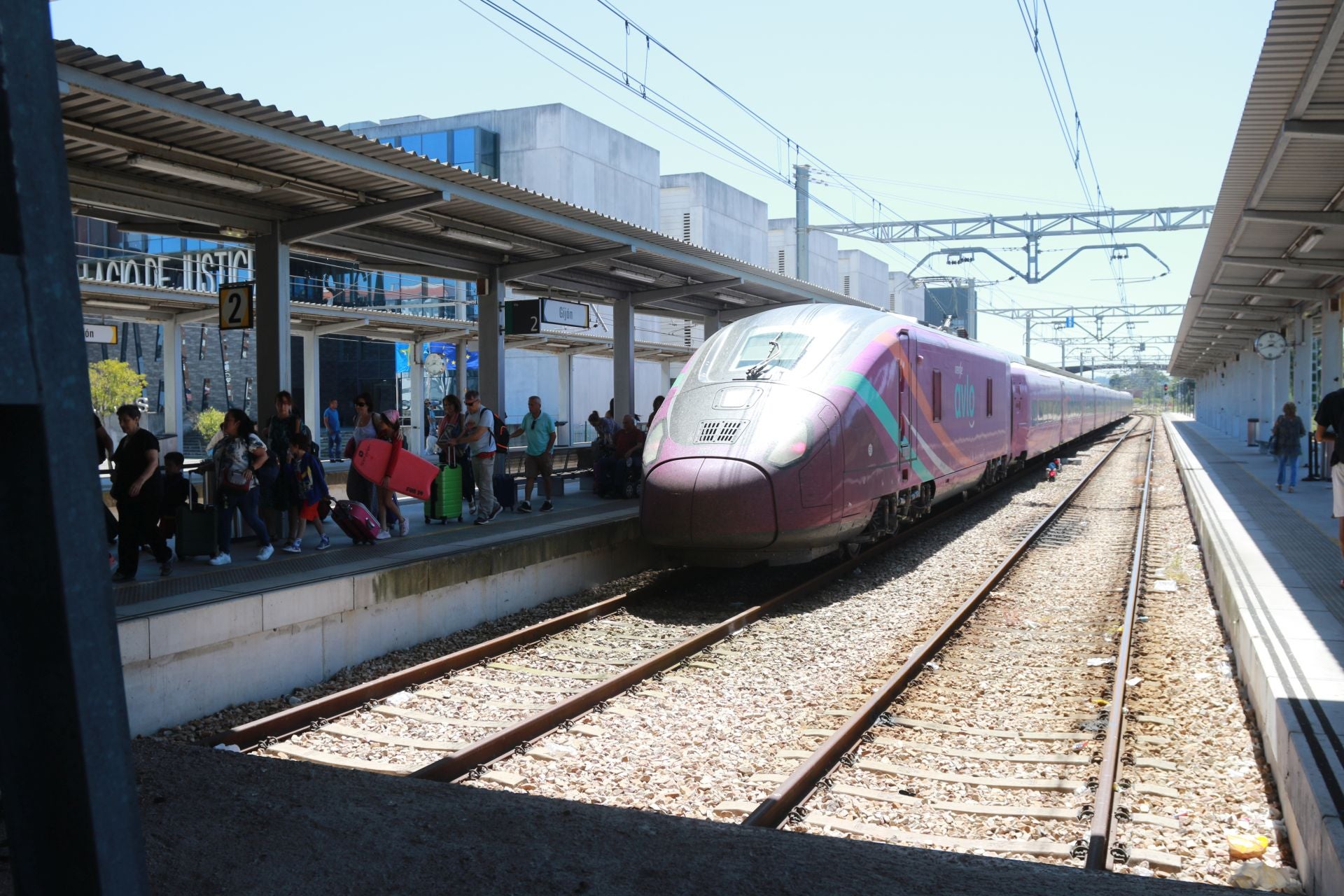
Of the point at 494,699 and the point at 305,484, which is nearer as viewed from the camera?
the point at 494,699

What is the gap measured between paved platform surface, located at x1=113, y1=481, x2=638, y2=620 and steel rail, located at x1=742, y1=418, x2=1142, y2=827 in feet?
12.8

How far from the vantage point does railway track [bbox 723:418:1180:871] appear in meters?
4.70

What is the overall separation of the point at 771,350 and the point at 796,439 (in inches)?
56.2

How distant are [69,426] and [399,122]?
40463 millimetres

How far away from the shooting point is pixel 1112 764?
5266mm

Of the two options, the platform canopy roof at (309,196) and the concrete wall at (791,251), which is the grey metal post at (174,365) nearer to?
the platform canopy roof at (309,196)

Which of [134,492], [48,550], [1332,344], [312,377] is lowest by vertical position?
[134,492]

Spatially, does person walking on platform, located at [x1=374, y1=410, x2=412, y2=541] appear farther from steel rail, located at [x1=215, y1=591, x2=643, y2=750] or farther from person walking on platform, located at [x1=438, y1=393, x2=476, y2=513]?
steel rail, located at [x1=215, y1=591, x2=643, y2=750]

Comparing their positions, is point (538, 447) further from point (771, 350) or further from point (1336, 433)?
point (1336, 433)

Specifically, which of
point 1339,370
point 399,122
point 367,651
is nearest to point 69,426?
point 367,651

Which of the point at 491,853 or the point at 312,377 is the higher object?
the point at 312,377

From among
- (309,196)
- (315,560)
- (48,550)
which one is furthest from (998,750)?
(309,196)

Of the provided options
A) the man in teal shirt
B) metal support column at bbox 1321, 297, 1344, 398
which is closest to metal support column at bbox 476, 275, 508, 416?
the man in teal shirt

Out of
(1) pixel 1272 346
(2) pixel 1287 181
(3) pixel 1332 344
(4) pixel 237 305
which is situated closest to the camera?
(4) pixel 237 305
